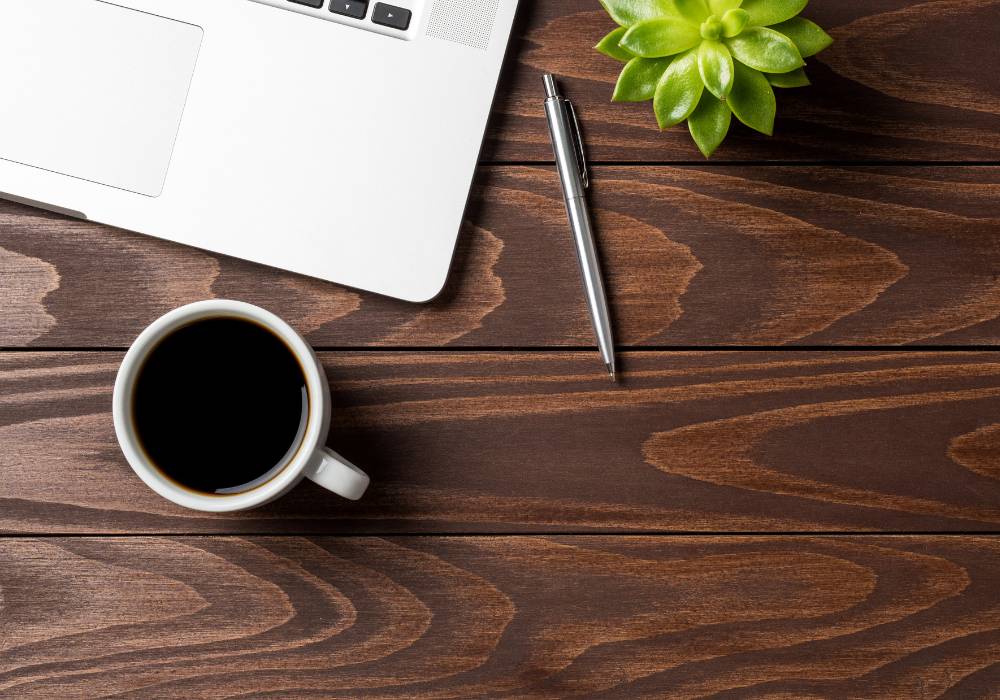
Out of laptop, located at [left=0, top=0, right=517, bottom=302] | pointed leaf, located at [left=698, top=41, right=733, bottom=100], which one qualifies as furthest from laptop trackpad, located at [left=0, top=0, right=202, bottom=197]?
pointed leaf, located at [left=698, top=41, right=733, bottom=100]

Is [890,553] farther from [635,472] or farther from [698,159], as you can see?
[698,159]

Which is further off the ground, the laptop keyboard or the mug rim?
the laptop keyboard

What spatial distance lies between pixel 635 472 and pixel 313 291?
245 mm

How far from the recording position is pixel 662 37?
1.56ft

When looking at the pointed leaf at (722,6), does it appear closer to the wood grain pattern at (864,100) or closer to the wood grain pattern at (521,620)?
the wood grain pattern at (864,100)

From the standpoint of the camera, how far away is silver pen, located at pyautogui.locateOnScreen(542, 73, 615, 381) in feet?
1.71

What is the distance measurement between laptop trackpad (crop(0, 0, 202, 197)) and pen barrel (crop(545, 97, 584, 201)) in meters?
0.24

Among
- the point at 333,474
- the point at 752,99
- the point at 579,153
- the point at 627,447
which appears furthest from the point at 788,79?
the point at 333,474

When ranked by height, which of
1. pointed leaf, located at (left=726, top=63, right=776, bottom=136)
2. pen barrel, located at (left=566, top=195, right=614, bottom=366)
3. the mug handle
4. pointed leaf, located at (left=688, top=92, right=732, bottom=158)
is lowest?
the mug handle

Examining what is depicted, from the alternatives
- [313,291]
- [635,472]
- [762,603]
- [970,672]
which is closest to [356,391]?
[313,291]

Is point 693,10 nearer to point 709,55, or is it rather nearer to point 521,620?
point 709,55

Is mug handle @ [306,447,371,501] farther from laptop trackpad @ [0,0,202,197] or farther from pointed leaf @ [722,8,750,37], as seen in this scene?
pointed leaf @ [722,8,750,37]

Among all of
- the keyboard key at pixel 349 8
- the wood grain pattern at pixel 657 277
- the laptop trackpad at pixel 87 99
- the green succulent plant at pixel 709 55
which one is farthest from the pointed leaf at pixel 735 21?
the laptop trackpad at pixel 87 99

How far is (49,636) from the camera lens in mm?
525
